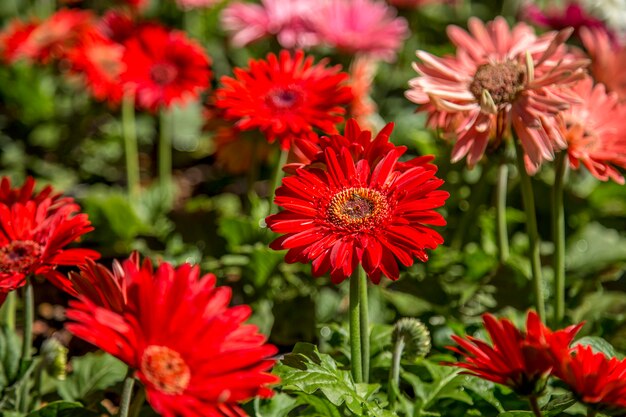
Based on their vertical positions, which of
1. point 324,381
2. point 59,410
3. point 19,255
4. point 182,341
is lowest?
point 59,410

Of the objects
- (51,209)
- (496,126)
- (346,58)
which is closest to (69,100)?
(346,58)

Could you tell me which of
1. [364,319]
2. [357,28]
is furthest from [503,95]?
[357,28]

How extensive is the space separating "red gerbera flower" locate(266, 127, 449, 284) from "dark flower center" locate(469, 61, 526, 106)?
390 millimetres

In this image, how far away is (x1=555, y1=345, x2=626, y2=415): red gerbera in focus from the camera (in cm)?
135

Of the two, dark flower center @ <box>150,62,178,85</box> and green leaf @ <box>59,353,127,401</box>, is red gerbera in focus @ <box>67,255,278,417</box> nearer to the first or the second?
green leaf @ <box>59,353,127,401</box>

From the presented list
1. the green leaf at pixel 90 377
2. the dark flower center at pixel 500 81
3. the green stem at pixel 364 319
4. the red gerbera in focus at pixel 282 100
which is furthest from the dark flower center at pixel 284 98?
the green leaf at pixel 90 377

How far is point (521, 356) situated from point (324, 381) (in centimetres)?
39

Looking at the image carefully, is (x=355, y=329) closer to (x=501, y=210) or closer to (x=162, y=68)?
(x=501, y=210)

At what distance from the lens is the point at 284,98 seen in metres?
2.10

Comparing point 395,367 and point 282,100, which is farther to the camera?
point 282,100

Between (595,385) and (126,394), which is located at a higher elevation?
(595,385)

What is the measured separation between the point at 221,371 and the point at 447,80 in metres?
1.05

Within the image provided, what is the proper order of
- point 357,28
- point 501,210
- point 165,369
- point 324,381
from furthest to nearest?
point 357,28
point 501,210
point 324,381
point 165,369

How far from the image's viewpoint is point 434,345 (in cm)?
222
